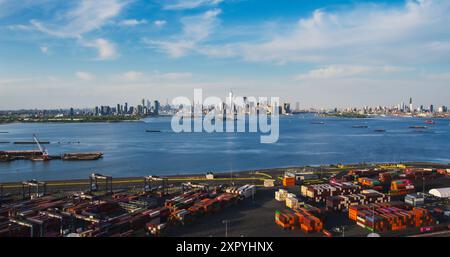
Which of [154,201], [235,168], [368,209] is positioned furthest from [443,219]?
[235,168]

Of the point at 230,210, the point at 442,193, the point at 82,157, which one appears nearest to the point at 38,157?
the point at 82,157

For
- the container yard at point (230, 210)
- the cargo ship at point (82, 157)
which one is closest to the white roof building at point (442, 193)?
the container yard at point (230, 210)

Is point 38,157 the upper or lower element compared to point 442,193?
lower

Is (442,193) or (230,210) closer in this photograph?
(230,210)

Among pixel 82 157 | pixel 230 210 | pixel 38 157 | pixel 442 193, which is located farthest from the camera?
pixel 38 157

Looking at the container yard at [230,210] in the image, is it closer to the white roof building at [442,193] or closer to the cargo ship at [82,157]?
the white roof building at [442,193]

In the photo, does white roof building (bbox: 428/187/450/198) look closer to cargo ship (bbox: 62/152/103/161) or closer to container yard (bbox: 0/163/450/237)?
container yard (bbox: 0/163/450/237)

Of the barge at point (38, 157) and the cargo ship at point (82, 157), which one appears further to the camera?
the barge at point (38, 157)

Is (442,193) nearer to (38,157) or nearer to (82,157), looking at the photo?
(82,157)
